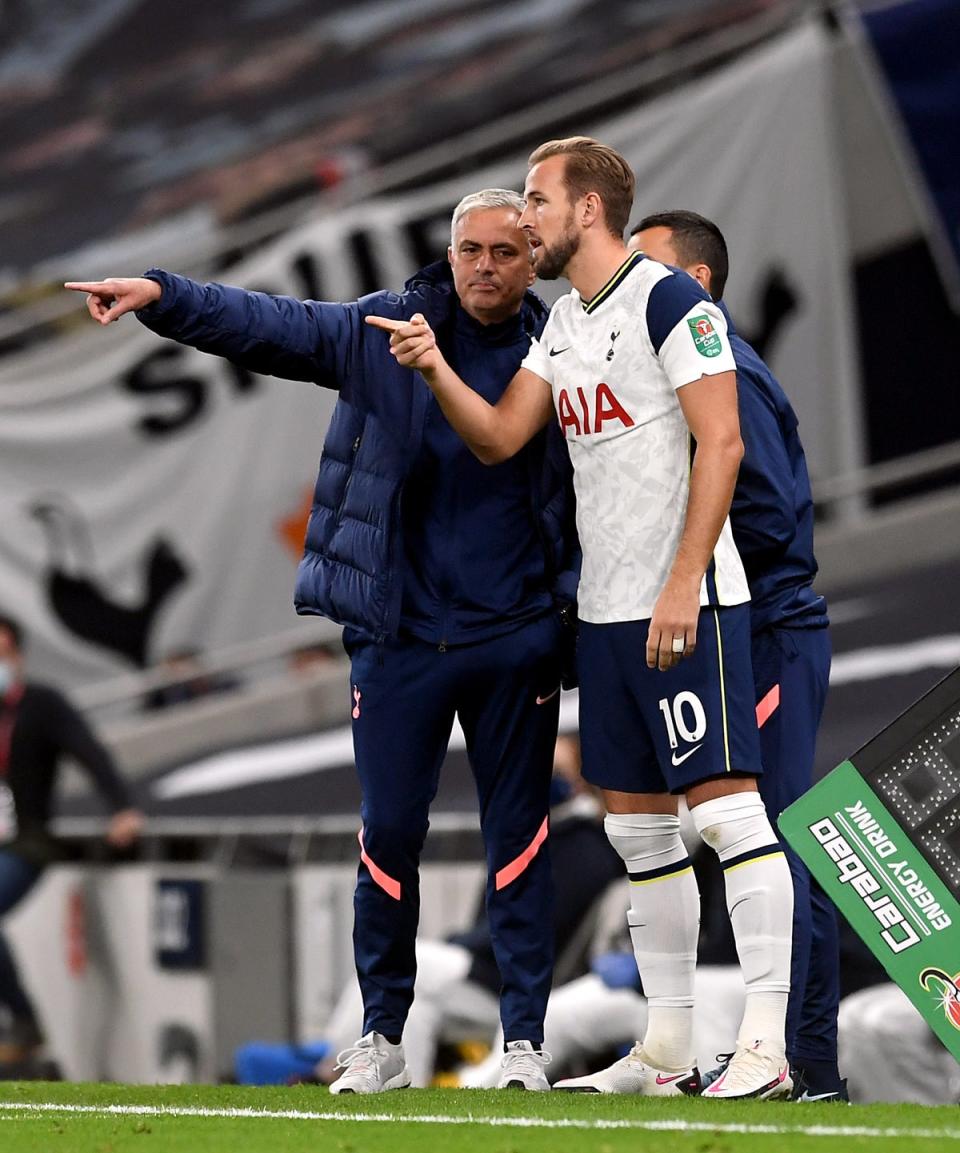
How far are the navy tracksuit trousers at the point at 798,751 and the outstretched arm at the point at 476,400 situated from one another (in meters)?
0.59

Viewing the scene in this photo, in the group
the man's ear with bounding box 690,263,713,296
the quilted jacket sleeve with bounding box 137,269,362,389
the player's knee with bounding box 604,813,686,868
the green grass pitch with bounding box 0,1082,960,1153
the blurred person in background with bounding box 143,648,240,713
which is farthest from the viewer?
the blurred person in background with bounding box 143,648,240,713

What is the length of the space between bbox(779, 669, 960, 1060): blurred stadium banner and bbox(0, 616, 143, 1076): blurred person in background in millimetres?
4152

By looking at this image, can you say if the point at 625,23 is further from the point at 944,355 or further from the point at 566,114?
the point at 944,355

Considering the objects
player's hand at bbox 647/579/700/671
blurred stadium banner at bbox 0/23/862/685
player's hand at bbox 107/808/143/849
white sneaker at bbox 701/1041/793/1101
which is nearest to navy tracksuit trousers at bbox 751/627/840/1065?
white sneaker at bbox 701/1041/793/1101

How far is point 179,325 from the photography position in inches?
145

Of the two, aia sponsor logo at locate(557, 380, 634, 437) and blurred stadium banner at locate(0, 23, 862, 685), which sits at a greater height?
blurred stadium banner at locate(0, 23, 862, 685)

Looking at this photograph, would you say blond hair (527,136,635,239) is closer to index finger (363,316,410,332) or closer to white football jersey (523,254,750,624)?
white football jersey (523,254,750,624)

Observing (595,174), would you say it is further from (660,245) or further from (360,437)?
(360,437)

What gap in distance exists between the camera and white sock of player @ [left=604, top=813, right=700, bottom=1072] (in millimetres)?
3578

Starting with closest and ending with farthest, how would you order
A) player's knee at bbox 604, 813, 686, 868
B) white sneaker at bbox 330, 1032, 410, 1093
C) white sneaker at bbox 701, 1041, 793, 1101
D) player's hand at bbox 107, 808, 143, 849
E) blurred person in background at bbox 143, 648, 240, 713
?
white sneaker at bbox 701, 1041, 793, 1101 → player's knee at bbox 604, 813, 686, 868 → white sneaker at bbox 330, 1032, 410, 1093 → player's hand at bbox 107, 808, 143, 849 → blurred person in background at bbox 143, 648, 240, 713

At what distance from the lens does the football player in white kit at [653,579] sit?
3.39 m

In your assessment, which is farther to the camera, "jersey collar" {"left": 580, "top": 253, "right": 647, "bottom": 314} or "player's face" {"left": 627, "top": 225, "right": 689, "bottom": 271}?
"player's face" {"left": 627, "top": 225, "right": 689, "bottom": 271}

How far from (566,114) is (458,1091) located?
6663mm

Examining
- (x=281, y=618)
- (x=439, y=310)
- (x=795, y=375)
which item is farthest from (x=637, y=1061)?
(x=281, y=618)
